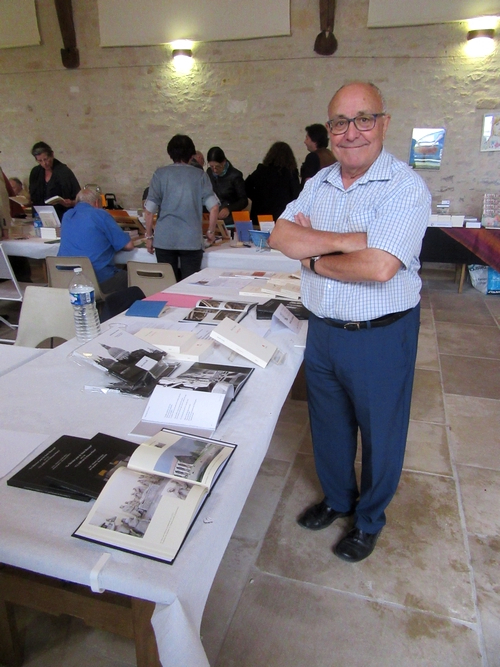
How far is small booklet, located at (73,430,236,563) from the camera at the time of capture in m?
0.86

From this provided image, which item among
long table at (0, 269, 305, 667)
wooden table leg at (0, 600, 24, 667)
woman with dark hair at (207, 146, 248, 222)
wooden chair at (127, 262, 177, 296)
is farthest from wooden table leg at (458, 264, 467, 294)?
wooden table leg at (0, 600, 24, 667)

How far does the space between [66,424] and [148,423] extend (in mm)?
228

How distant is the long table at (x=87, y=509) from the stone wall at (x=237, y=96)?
18.6 feet

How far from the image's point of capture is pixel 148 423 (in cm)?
127

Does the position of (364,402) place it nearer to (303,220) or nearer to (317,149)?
(303,220)

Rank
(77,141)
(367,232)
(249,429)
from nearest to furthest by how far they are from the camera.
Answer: (249,429), (367,232), (77,141)

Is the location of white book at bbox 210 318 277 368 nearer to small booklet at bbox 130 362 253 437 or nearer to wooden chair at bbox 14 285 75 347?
small booklet at bbox 130 362 253 437

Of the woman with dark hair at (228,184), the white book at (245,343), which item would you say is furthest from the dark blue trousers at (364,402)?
the woman with dark hair at (228,184)

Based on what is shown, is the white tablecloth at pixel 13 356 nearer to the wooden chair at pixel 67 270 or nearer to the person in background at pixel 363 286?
the person in background at pixel 363 286

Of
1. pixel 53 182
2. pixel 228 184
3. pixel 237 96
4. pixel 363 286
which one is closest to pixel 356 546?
pixel 363 286

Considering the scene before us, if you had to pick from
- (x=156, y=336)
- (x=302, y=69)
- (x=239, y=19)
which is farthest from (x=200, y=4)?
(x=156, y=336)

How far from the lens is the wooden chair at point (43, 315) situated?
2.34m

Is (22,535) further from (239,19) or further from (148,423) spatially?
(239,19)

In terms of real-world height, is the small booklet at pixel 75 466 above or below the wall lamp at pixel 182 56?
below
